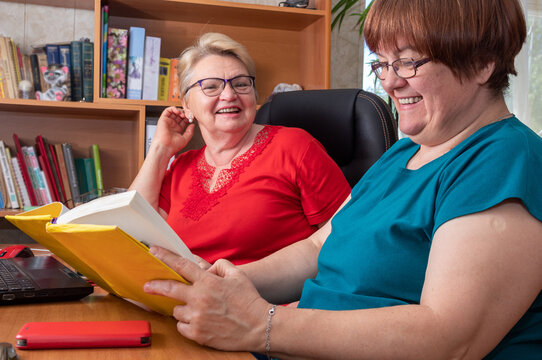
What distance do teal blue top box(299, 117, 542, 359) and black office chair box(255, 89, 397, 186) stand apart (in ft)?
1.91

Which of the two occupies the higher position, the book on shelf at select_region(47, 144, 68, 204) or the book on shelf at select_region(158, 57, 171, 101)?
the book on shelf at select_region(158, 57, 171, 101)

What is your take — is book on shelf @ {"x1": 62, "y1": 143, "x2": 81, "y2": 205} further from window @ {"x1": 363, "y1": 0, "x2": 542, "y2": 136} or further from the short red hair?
the short red hair

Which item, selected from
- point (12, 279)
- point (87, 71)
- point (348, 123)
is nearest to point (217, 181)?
point (348, 123)

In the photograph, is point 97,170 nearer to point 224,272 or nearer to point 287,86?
point 287,86

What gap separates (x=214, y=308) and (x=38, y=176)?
6.04 feet

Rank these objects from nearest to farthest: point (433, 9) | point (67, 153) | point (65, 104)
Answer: point (433, 9), point (65, 104), point (67, 153)

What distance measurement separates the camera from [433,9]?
0.81m

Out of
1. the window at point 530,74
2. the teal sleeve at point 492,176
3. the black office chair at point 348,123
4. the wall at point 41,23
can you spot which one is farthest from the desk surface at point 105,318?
the window at point 530,74

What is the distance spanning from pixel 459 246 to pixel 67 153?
6.78 ft

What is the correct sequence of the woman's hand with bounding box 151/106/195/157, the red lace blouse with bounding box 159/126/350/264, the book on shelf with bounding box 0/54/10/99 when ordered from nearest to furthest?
the red lace blouse with bounding box 159/126/350/264 < the woman's hand with bounding box 151/106/195/157 < the book on shelf with bounding box 0/54/10/99

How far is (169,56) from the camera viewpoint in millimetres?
2625

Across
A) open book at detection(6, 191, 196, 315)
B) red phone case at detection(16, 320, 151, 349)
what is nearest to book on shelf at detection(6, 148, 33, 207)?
open book at detection(6, 191, 196, 315)

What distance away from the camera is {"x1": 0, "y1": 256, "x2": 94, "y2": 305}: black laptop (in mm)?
884

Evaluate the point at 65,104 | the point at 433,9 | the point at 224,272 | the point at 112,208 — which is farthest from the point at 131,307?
the point at 65,104
